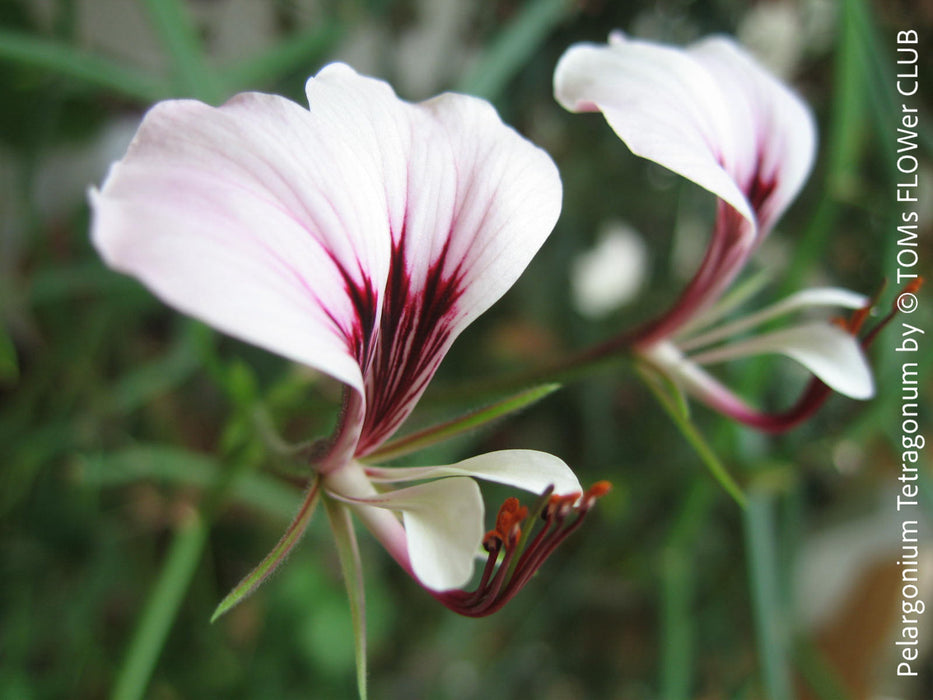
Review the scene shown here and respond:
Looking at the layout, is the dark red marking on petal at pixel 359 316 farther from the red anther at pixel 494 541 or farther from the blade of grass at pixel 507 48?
the blade of grass at pixel 507 48

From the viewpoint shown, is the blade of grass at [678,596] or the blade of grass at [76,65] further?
the blade of grass at [678,596]

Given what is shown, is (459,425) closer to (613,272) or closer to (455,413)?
(455,413)

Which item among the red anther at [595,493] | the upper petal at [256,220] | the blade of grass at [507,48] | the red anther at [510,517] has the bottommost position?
the red anther at [510,517]

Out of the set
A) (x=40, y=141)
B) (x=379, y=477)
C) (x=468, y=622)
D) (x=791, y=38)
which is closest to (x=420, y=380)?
(x=379, y=477)

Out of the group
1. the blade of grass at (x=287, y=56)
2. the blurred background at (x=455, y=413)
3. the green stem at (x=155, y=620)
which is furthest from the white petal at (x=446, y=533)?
the blade of grass at (x=287, y=56)

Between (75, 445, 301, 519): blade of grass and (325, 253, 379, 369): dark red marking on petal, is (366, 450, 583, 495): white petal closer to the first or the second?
(325, 253, 379, 369): dark red marking on petal

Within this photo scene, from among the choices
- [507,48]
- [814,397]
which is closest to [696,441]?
[814,397]
